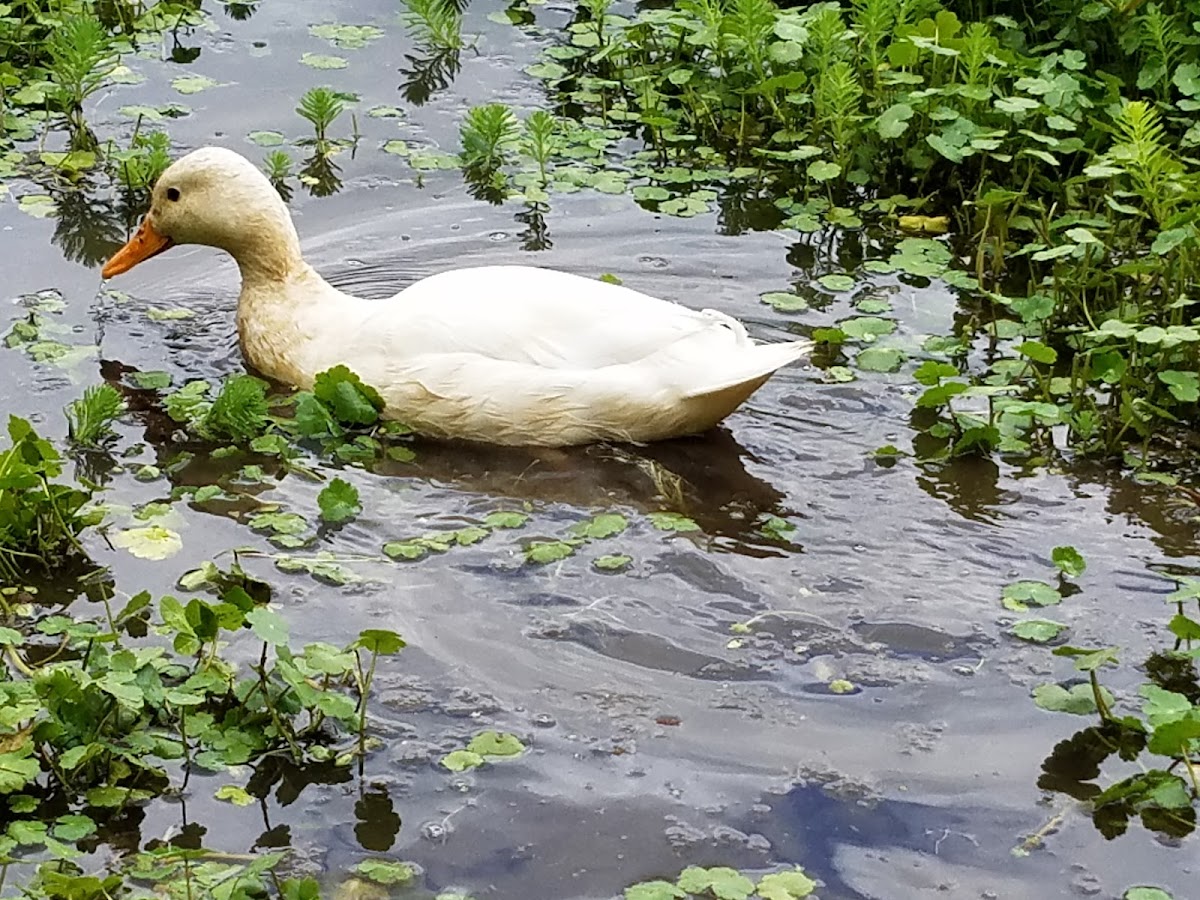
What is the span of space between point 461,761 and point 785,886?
78 centimetres

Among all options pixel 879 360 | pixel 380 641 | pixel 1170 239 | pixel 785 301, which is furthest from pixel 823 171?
pixel 380 641

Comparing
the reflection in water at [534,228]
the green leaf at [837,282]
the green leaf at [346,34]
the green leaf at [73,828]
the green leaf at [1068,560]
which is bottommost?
the green leaf at [73,828]

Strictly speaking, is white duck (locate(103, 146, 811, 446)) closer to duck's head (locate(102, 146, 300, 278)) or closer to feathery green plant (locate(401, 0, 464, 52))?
duck's head (locate(102, 146, 300, 278))

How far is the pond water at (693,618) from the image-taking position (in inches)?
143

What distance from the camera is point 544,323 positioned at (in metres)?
5.10

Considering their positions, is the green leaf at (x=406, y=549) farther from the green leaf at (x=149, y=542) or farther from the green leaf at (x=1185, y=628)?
the green leaf at (x=1185, y=628)

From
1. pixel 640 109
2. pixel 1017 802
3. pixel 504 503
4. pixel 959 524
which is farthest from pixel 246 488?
pixel 640 109

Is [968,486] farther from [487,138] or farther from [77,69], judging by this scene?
[77,69]

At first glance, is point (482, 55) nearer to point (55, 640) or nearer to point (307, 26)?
point (307, 26)

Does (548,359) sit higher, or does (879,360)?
(548,359)

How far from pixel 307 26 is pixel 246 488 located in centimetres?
391

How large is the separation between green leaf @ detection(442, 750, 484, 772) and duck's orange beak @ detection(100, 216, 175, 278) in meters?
2.81

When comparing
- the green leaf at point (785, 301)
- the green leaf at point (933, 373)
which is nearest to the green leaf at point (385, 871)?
the green leaf at point (933, 373)

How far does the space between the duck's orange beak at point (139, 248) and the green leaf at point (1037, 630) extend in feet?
10.6
